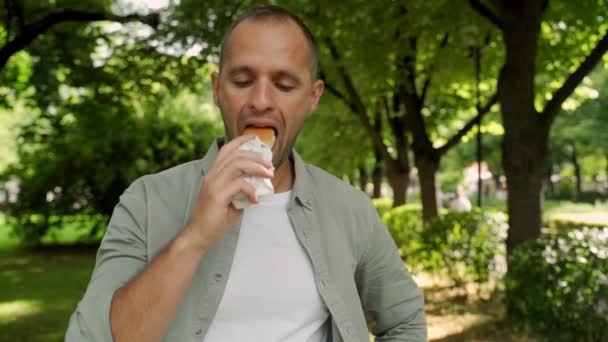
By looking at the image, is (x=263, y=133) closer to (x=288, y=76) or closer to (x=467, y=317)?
(x=288, y=76)

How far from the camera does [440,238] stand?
1155 centimetres

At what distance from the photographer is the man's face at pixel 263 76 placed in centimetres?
191

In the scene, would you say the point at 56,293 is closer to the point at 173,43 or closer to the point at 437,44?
the point at 173,43

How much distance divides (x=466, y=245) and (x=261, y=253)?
9726 millimetres

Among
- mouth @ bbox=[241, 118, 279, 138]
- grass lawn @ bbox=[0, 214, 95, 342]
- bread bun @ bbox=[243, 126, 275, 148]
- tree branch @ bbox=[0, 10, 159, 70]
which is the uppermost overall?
tree branch @ bbox=[0, 10, 159, 70]

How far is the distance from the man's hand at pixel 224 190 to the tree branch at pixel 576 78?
25.9ft

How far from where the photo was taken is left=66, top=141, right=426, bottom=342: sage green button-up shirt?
173cm

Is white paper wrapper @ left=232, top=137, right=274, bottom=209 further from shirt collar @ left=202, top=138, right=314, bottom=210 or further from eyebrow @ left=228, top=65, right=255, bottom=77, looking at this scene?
shirt collar @ left=202, top=138, right=314, bottom=210

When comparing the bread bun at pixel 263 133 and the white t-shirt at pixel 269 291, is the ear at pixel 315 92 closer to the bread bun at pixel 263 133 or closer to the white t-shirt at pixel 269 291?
the bread bun at pixel 263 133

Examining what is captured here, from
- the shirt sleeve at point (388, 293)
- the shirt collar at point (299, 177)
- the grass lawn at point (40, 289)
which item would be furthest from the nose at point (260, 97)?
the grass lawn at point (40, 289)

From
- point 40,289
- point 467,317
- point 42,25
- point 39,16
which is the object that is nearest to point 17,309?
point 40,289

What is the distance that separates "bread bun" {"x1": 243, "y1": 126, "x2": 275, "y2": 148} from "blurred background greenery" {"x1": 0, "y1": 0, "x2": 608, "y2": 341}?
589 centimetres

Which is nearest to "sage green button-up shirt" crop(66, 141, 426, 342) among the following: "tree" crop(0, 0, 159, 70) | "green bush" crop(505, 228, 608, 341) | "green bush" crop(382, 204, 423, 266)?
"green bush" crop(505, 228, 608, 341)

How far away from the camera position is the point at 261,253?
200cm
